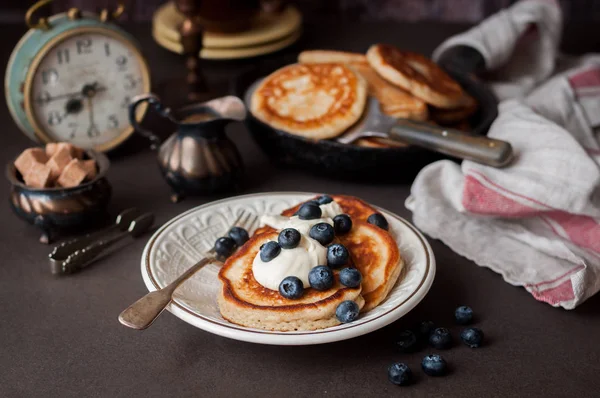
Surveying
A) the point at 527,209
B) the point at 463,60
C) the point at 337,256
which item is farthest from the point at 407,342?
the point at 463,60

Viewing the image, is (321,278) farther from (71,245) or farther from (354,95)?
(354,95)

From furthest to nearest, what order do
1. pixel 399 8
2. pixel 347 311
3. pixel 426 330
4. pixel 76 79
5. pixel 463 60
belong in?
pixel 399 8 < pixel 463 60 < pixel 76 79 < pixel 426 330 < pixel 347 311

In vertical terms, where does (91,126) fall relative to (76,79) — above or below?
below

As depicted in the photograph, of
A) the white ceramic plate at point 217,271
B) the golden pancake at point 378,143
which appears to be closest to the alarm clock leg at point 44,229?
the white ceramic plate at point 217,271

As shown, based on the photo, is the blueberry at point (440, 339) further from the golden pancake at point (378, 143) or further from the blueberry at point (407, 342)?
the golden pancake at point (378, 143)

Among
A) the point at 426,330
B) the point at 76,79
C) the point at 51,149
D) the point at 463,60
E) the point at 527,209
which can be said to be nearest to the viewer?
the point at 426,330

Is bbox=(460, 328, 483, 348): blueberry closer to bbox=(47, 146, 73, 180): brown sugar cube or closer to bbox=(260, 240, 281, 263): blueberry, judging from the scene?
bbox=(260, 240, 281, 263): blueberry
